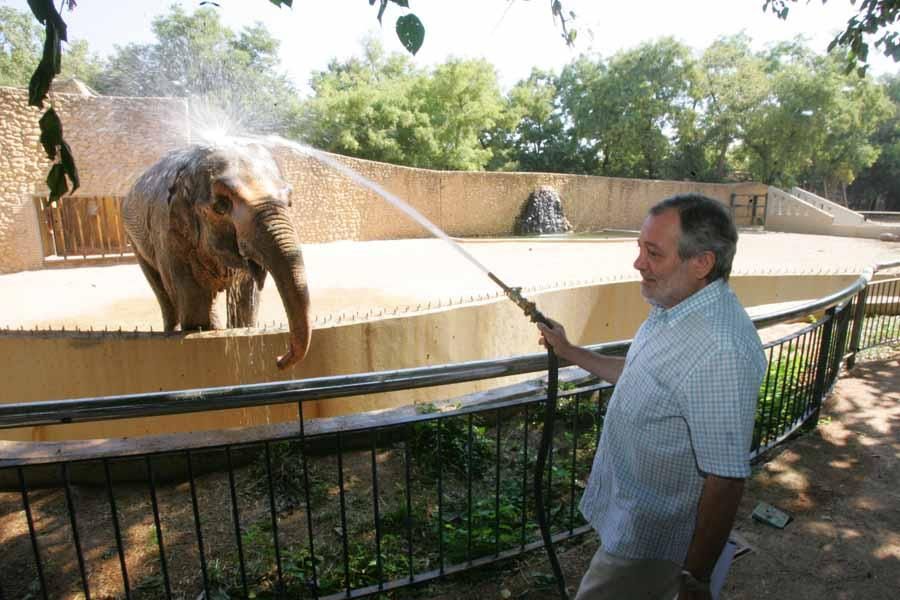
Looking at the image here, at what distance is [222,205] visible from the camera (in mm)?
4293

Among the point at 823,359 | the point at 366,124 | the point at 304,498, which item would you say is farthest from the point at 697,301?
the point at 366,124

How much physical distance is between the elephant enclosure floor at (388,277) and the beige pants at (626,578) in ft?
14.9

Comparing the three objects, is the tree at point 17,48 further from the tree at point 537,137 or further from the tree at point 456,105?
the tree at point 537,137

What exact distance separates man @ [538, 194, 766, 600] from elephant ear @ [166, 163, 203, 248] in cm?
408

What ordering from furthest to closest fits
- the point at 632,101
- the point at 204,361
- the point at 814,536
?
1. the point at 632,101
2. the point at 204,361
3. the point at 814,536

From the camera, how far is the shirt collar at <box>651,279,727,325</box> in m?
1.41

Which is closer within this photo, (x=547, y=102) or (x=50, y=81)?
(x=50, y=81)

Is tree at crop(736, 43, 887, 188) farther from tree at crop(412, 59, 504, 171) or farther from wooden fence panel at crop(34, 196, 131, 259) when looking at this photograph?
wooden fence panel at crop(34, 196, 131, 259)

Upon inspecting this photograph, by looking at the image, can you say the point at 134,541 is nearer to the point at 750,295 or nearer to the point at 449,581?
the point at 449,581

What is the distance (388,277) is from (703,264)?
8726mm

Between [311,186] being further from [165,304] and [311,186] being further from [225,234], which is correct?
[225,234]

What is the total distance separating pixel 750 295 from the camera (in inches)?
393

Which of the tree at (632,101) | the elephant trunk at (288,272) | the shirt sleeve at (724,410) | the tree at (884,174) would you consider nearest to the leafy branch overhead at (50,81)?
the shirt sleeve at (724,410)

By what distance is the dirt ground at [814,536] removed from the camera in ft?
7.69
